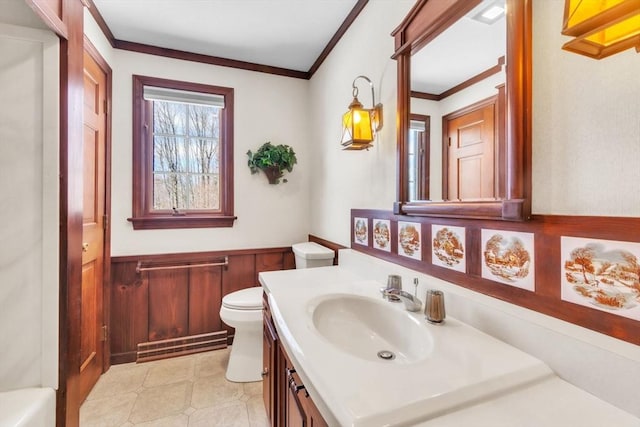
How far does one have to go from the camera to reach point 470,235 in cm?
99

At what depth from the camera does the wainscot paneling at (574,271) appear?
2.03 ft

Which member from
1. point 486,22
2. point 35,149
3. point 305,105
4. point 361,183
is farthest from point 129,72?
point 486,22

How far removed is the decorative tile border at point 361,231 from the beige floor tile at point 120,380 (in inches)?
67.6

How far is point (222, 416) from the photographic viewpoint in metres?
1.61

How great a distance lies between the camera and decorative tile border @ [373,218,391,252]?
4.73ft

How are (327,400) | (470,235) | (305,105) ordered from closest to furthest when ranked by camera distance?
(327,400) < (470,235) < (305,105)

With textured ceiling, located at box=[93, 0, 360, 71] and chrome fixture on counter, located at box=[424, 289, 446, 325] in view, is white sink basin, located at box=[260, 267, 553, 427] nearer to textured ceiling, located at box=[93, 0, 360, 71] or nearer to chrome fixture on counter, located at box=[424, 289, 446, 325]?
chrome fixture on counter, located at box=[424, 289, 446, 325]

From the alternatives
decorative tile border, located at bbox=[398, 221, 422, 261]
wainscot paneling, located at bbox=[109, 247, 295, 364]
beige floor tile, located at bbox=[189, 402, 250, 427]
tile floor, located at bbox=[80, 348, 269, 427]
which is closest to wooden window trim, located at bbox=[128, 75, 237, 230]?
wainscot paneling, located at bbox=[109, 247, 295, 364]

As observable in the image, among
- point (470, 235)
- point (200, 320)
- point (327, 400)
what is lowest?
point (200, 320)

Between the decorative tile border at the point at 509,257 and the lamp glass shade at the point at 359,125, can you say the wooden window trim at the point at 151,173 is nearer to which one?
the lamp glass shade at the point at 359,125

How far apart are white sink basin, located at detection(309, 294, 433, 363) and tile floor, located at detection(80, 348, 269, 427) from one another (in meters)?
0.88

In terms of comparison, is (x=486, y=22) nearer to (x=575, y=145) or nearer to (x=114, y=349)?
(x=575, y=145)

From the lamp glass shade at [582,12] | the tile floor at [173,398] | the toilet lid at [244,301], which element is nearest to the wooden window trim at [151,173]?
the toilet lid at [244,301]

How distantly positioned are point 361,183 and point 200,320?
170 centimetres
